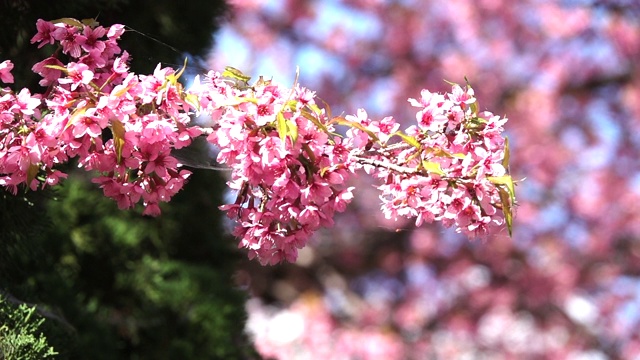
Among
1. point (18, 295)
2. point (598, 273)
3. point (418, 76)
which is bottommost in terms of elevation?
point (18, 295)

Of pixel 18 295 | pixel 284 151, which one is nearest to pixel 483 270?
pixel 18 295

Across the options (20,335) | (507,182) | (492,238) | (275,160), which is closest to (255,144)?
(275,160)

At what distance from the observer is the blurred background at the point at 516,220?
27.8 feet

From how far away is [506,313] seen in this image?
8.66 m

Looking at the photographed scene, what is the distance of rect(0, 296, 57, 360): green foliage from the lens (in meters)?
2.04

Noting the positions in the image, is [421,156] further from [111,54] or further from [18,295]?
[18,295]

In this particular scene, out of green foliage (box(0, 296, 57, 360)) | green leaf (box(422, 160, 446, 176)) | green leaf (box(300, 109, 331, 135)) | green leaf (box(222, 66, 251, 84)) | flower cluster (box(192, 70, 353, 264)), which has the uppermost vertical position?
green leaf (box(222, 66, 251, 84))

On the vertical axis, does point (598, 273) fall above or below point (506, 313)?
above

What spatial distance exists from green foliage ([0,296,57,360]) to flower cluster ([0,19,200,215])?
1.47 feet

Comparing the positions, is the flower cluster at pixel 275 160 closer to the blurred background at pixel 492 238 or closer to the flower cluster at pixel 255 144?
the flower cluster at pixel 255 144

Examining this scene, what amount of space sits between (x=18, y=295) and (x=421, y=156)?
1233 mm

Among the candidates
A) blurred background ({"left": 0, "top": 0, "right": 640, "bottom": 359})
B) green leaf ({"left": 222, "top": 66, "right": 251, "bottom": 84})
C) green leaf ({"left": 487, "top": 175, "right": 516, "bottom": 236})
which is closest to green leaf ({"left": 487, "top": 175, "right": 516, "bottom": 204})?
green leaf ({"left": 487, "top": 175, "right": 516, "bottom": 236})

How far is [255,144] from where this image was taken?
1.71 meters

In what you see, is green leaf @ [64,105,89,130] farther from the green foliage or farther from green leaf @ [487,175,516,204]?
green leaf @ [487,175,516,204]
